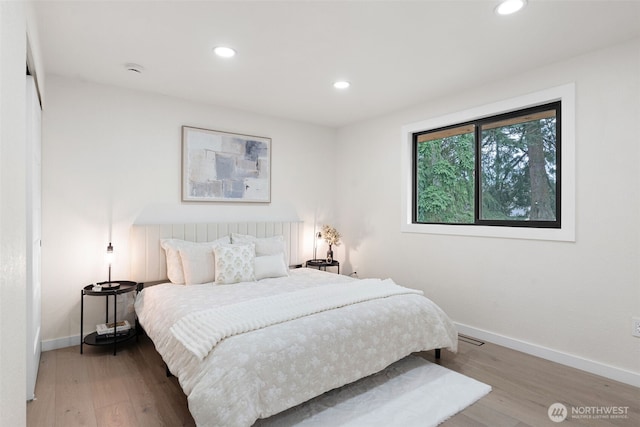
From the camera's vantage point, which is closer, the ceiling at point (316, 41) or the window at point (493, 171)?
the ceiling at point (316, 41)

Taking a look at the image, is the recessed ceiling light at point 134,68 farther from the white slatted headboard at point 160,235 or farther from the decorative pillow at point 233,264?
the decorative pillow at point 233,264

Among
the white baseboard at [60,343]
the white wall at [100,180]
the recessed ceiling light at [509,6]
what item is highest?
the recessed ceiling light at [509,6]

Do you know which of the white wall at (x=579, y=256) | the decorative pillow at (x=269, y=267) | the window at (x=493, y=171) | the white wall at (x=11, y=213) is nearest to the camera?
the white wall at (x=11, y=213)

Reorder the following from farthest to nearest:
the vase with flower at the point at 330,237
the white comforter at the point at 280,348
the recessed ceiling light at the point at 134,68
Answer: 1. the vase with flower at the point at 330,237
2. the recessed ceiling light at the point at 134,68
3. the white comforter at the point at 280,348

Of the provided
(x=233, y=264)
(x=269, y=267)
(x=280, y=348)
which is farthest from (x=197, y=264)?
(x=280, y=348)

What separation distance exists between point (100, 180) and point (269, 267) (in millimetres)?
1841

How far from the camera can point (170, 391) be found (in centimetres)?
241

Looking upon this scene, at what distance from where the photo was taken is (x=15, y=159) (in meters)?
1.21

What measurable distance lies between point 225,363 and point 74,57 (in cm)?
268

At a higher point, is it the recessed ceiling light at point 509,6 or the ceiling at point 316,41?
the recessed ceiling light at point 509,6

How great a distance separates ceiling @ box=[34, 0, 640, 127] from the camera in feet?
7.03

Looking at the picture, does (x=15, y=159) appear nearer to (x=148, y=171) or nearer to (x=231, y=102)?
(x=148, y=171)

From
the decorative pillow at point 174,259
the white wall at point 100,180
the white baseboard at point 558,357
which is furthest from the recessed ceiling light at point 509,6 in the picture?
the decorative pillow at point 174,259

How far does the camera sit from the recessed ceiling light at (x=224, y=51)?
2.62 m
